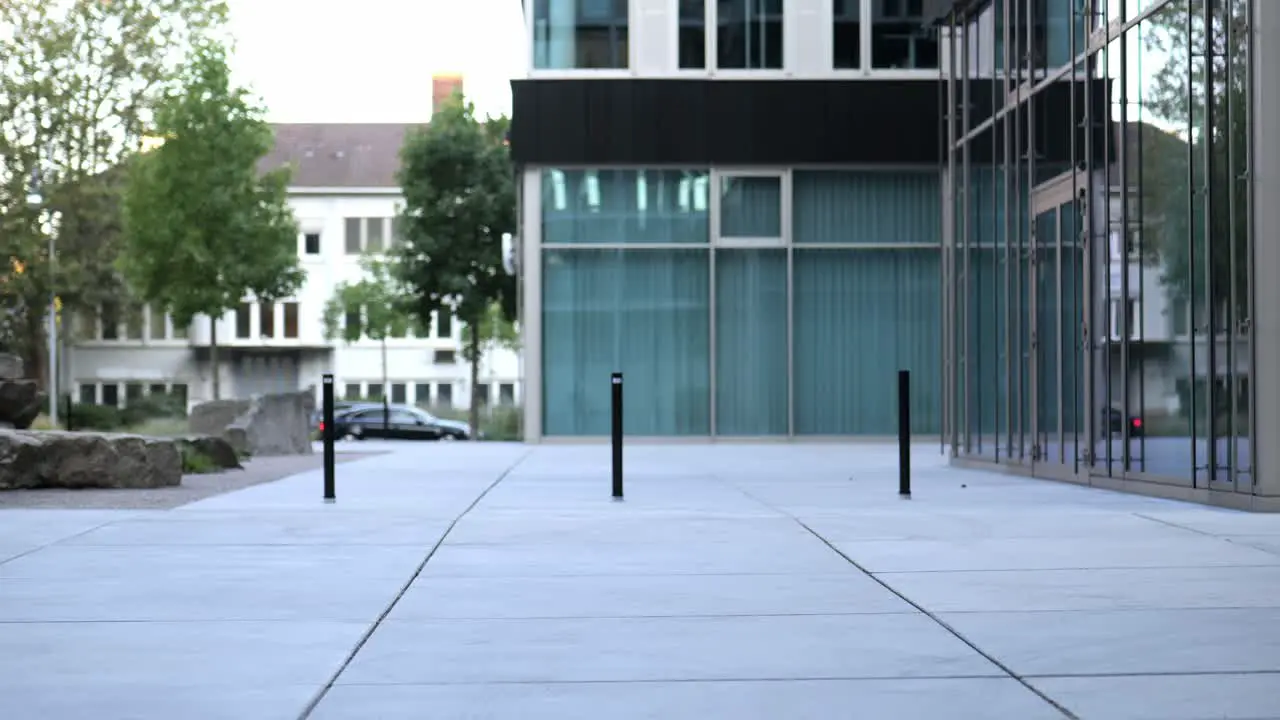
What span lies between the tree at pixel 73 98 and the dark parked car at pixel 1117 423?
120ft

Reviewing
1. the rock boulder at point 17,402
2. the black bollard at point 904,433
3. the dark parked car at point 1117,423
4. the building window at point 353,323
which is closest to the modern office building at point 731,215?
the rock boulder at point 17,402

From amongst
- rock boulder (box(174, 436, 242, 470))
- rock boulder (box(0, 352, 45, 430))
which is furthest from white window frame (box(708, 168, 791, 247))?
rock boulder (box(0, 352, 45, 430))

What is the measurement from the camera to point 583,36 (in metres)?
30.6

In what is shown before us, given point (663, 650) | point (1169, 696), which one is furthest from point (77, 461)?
point (1169, 696)

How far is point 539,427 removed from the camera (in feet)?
101

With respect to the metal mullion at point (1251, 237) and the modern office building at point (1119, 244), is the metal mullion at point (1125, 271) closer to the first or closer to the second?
the modern office building at point (1119, 244)

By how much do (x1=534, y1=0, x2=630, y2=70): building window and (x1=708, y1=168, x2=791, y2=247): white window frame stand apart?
238 cm

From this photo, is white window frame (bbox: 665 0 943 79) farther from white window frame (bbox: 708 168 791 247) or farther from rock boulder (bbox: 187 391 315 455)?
rock boulder (bbox: 187 391 315 455)

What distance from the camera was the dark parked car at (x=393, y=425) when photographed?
187 feet

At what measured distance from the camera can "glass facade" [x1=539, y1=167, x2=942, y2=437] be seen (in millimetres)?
30672

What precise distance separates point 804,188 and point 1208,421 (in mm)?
17422

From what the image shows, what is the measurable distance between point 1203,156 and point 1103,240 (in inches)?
110

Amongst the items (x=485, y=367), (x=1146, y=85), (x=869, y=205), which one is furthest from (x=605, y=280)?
(x=485, y=367)

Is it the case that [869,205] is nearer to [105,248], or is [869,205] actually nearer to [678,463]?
[678,463]
